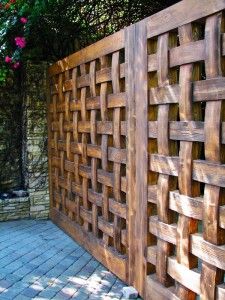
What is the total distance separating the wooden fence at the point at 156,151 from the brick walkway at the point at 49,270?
17 cm

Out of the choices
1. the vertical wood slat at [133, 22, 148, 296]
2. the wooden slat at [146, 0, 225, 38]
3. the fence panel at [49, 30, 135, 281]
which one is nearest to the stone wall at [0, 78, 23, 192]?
the fence panel at [49, 30, 135, 281]

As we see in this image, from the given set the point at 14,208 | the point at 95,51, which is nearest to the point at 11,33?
the point at 95,51

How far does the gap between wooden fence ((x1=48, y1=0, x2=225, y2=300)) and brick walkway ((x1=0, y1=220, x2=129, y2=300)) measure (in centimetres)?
17

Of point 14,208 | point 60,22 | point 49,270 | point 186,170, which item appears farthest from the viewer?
point 60,22

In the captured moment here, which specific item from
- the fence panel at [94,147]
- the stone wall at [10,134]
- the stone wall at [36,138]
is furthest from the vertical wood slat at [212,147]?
the stone wall at [10,134]

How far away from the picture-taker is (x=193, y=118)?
98.3 inches

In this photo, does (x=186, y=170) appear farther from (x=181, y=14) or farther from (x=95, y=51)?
(x=95, y=51)

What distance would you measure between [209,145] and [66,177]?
2857 mm

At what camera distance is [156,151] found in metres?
2.98

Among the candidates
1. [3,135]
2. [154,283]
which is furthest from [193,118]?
[3,135]

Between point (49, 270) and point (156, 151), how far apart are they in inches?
64.8

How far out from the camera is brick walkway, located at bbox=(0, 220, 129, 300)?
10.8 feet

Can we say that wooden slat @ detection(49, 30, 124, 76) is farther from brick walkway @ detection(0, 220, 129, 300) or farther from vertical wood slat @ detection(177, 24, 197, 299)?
brick walkway @ detection(0, 220, 129, 300)

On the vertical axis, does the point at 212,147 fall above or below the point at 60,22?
below
